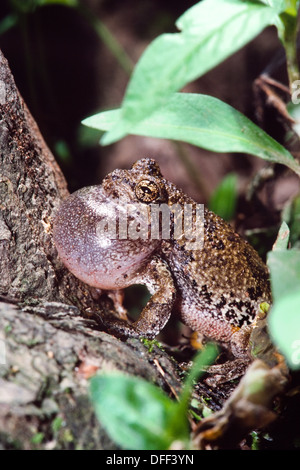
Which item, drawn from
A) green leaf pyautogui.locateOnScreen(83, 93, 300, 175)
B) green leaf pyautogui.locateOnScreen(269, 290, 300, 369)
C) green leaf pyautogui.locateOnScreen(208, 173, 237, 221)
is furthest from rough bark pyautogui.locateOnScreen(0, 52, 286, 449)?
green leaf pyautogui.locateOnScreen(208, 173, 237, 221)

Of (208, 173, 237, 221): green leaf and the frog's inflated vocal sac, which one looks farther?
(208, 173, 237, 221): green leaf

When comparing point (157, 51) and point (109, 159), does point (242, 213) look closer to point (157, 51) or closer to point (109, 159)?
point (109, 159)

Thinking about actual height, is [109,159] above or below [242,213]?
above

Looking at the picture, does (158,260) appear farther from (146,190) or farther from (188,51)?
(188,51)

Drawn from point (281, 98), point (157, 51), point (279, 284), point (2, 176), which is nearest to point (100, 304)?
point (2, 176)

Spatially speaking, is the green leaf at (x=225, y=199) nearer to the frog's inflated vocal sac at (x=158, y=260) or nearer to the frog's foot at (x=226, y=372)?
the frog's inflated vocal sac at (x=158, y=260)

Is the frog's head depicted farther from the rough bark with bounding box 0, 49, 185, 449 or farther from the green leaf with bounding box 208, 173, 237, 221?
the green leaf with bounding box 208, 173, 237, 221
